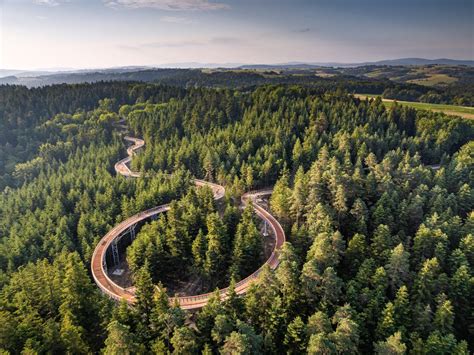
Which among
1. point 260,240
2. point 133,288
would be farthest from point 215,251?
point 133,288

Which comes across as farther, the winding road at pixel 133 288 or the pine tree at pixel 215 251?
the pine tree at pixel 215 251

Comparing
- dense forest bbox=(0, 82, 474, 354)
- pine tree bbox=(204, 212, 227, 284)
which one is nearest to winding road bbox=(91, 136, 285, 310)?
dense forest bbox=(0, 82, 474, 354)

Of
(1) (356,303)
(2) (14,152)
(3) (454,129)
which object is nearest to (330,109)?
(3) (454,129)

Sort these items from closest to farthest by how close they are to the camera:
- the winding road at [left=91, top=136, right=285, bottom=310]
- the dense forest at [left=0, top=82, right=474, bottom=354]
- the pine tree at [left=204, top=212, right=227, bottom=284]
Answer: the dense forest at [left=0, top=82, right=474, bottom=354] → the winding road at [left=91, top=136, right=285, bottom=310] → the pine tree at [left=204, top=212, right=227, bottom=284]

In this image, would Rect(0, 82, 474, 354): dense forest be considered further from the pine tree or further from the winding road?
the winding road

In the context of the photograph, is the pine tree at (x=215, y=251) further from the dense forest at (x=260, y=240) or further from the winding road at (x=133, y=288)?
the winding road at (x=133, y=288)

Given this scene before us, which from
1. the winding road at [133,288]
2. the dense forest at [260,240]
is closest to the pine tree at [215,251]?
the dense forest at [260,240]

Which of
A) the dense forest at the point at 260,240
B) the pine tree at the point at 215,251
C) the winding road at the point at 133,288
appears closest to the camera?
the dense forest at the point at 260,240

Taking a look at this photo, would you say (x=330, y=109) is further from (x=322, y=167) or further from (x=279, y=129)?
(x=322, y=167)

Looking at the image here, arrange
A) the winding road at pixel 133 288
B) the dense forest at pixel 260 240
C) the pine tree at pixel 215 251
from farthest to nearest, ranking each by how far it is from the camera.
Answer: the pine tree at pixel 215 251
the winding road at pixel 133 288
the dense forest at pixel 260 240
